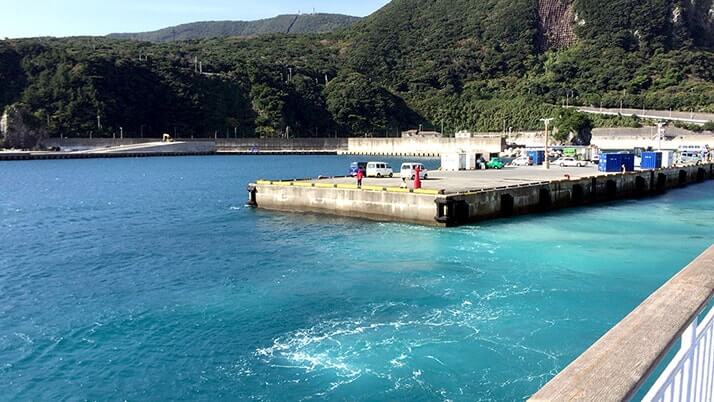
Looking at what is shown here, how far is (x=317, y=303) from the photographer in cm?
1891

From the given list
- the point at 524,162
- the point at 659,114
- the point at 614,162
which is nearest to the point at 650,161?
the point at 614,162

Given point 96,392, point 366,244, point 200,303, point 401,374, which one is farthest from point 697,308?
point 366,244

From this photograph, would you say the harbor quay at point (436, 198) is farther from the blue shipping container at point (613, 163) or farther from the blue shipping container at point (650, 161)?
the blue shipping container at point (650, 161)

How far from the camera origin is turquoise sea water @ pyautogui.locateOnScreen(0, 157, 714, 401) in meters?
13.5

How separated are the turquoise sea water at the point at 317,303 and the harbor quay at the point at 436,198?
4.05 ft

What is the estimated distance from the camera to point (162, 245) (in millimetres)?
30312

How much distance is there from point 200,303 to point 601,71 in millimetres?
204403

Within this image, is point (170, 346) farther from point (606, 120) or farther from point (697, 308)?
point (606, 120)

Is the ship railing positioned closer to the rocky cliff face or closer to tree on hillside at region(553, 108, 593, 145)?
tree on hillside at region(553, 108, 593, 145)

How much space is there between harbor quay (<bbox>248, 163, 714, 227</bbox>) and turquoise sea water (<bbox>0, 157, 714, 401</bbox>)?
1.23 metres

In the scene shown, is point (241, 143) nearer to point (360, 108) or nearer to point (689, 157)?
point (360, 108)

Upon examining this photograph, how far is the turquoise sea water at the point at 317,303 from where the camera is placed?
44.3 ft

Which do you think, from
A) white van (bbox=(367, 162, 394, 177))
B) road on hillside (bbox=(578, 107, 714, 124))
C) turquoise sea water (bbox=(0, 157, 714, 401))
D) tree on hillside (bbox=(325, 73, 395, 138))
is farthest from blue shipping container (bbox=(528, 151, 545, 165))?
tree on hillside (bbox=(325, 73, 395, 138))

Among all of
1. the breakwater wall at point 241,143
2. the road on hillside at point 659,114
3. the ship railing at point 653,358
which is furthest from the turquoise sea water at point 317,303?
the road on hillside at point 659,114
